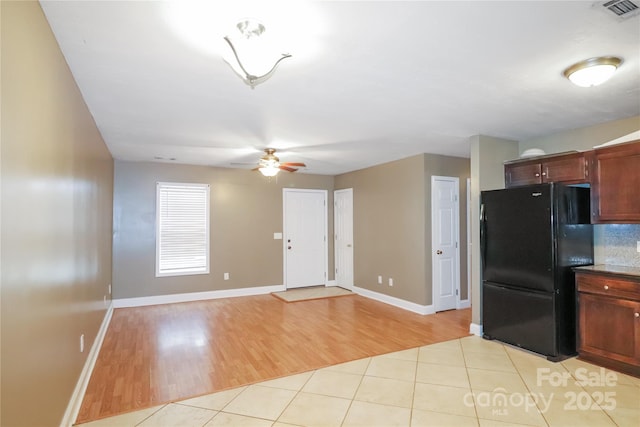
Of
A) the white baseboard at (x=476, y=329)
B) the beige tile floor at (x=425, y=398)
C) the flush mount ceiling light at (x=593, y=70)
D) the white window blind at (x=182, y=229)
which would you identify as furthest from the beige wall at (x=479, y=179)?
the white window blind at (x=182, y=229)

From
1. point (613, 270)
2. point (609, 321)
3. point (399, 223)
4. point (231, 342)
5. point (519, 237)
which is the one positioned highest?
point (399, 223)

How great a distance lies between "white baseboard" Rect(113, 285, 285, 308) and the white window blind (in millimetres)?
395

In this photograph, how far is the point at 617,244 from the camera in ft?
11.7

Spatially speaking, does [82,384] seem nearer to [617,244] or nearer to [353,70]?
[353,70]

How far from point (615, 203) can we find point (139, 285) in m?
6.47

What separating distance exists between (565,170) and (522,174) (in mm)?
506

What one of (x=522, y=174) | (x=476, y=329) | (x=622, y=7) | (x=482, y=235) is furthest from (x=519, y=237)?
(x=622, y=7)

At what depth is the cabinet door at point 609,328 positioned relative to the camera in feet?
9.73

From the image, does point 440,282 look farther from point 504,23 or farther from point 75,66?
point 75,66

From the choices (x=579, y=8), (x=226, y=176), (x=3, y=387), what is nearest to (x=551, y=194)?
(x=579, y=8)

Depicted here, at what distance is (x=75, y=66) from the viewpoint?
90.7 inches

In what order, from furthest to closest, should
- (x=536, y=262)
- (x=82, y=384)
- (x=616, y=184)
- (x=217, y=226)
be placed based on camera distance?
1. (x=217, y=226)
2. (x=536, y=262)
3. (x=616, y=184)
4. (x=82, y=384)

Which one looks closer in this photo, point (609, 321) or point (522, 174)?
point (609, 321)

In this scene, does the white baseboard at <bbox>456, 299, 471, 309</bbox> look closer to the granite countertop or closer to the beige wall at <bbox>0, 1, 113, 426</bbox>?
the granite countertop
